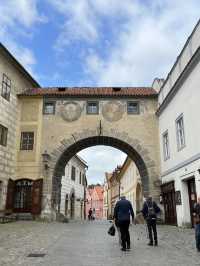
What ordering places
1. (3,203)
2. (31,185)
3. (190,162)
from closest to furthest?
(190,162)
(3,203)
(31,185)

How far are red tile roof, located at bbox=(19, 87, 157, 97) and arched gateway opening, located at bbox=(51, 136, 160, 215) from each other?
316 cm

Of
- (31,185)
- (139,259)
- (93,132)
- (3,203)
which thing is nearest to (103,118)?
(93,132)

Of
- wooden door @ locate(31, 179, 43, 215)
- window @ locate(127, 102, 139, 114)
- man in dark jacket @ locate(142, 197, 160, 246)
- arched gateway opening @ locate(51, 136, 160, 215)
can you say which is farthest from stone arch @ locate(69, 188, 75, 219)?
man in dark jacket @ locate(142, 197, 160, 246)

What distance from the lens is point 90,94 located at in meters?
21.8

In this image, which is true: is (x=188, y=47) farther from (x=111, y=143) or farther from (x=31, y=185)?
(x=31, y=185)

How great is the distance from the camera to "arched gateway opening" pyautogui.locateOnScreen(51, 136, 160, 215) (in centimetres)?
2050

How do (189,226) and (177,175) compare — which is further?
(177,175)

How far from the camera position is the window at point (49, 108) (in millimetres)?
21828

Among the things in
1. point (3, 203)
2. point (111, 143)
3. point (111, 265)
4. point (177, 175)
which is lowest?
point (111, 265)

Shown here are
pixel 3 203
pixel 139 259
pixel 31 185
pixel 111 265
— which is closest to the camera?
pixel 111 265

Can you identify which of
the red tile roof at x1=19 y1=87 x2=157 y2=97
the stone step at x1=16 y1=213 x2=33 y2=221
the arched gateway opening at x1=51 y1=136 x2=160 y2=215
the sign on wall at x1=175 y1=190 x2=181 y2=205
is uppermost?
the red tile roof at x1=19 y1=87 x2=157 y2=97

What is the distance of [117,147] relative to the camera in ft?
74.3

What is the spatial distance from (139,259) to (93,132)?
15.1m

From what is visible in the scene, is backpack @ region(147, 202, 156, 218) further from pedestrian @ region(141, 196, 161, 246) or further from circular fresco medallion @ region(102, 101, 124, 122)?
circular fresco medallion @ region(102, 101, 124, 122)
